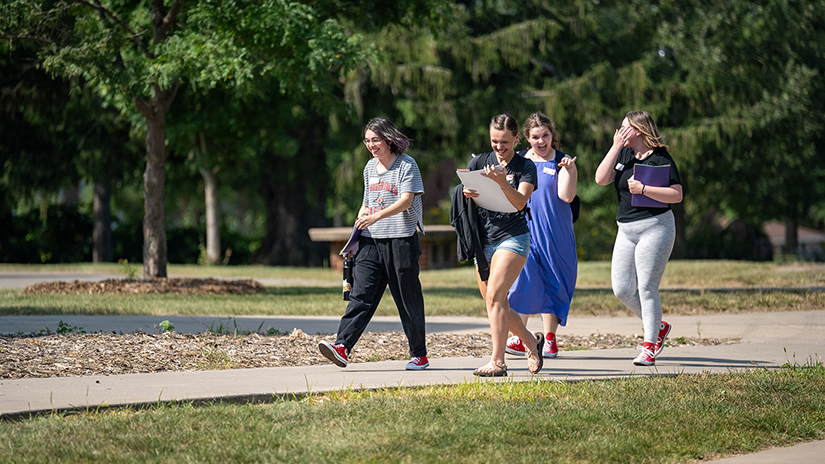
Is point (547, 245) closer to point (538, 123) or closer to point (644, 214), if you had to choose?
point (644, 214)

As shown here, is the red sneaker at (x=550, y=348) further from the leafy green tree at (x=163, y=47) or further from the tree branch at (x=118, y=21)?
the tree branch at (x=118, y=21)

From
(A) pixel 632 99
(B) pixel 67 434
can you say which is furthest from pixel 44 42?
(A) pixel 632 99

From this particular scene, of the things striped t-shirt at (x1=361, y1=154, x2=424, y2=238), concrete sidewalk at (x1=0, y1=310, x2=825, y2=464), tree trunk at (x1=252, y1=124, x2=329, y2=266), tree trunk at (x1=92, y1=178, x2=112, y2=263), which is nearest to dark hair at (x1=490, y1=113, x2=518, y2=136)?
striped t-shirt at (x1=361, y1=154, x2=424, y2=238)

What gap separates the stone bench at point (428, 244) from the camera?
20797 mm

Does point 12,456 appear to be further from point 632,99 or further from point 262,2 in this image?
point 632,99

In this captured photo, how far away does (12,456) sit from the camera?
12.1 feet

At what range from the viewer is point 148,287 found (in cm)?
1283

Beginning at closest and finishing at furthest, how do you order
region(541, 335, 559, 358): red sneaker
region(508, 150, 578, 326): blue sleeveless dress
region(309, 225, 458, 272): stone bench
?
region(508, 150, 578, 326): blue sleeveless dress < region(541, 335, 559, 358): red sneaker < region(309, 225, 458, 272): stone bench

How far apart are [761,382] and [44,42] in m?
11.0

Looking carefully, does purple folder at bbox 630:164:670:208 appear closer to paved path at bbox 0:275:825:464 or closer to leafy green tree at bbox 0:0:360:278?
paved path at bbox 0:275:825:464

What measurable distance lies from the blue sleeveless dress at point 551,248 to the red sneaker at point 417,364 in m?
1.02

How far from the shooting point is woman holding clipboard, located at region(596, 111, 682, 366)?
6367mm

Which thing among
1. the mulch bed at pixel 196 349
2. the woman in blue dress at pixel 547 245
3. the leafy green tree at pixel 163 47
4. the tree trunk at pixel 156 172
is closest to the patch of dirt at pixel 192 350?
the mulch bed at pixel 196 349

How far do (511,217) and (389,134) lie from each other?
1042 mm
